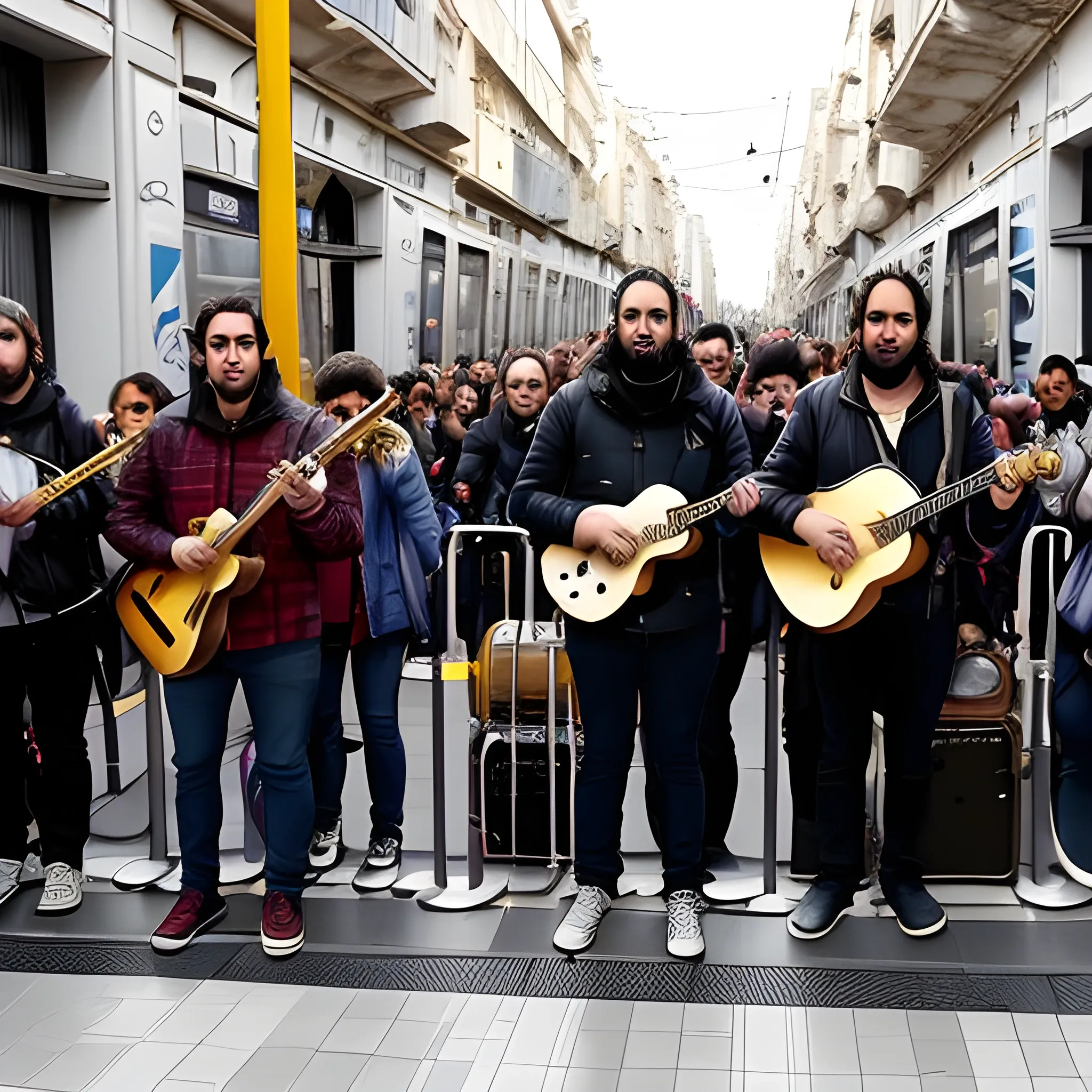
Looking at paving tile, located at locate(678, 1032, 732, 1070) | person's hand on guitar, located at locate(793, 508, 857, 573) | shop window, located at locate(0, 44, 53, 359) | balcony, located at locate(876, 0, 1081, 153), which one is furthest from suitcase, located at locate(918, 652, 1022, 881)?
balcony, located at locate(876, 0, 1081, 153)

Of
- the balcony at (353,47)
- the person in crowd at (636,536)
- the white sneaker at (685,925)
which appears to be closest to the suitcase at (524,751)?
the person in crowd at (636,536)

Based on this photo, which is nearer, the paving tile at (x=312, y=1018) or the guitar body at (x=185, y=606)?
the paving tile at (x=312, y=1018)

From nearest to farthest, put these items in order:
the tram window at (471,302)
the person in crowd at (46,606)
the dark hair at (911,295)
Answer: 1. the dark hair at (911,295)
2. the person in crowd at (46,606)
3. the tram window at (471,302)

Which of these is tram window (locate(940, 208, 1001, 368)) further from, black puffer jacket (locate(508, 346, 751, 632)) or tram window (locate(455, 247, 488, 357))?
black puffer jacket (locate(508, 346, 751, 632))

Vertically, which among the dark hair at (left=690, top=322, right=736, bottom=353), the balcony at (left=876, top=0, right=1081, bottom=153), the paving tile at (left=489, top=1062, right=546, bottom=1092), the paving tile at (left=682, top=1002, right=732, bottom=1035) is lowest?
the paving tile at (left=489, top=1062, right=546, bottom=1092)

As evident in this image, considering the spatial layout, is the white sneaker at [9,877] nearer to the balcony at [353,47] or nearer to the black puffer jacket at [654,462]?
the black puffer jacket at [654,462]

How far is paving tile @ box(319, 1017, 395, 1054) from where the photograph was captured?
10.5 feet

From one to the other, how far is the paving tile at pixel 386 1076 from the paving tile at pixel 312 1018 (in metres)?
0.19

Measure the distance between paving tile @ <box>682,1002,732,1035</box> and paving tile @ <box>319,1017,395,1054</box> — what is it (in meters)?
0.71

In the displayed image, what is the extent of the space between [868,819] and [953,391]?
1.57m

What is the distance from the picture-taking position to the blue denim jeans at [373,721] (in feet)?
14.2

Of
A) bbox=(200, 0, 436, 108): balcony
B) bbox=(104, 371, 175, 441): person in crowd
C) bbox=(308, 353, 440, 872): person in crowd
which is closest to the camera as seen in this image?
bbox=(308, 353, 440, 872): person in crowd

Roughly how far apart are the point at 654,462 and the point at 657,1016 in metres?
1.59

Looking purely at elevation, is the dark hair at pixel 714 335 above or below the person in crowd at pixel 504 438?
above
